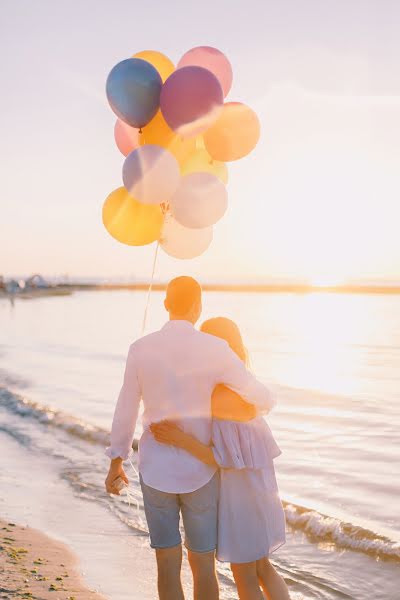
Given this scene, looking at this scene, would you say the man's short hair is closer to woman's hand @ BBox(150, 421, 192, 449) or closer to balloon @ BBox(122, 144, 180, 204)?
woman's hand @ BBox(150, 421, 192, 449)

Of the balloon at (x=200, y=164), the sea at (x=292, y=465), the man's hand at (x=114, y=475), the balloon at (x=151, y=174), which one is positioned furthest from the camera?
the sea at (x=292, y=465)

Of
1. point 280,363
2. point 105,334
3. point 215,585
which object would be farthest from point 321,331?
point 215,585

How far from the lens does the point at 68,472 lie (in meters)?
9.20

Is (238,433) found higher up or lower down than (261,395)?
lower down

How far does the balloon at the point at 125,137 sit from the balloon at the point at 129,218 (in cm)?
43

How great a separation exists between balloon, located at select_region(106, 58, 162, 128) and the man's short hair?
4.41ft

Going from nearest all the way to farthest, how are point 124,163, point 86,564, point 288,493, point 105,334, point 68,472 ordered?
point 124,163 < point 86,564 < point 288,493 < point 68,472 < point 105,334

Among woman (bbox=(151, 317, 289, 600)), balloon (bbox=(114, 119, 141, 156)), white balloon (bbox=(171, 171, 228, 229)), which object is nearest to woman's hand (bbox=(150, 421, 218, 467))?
woman (bbox=(151, 317, 289, 600))

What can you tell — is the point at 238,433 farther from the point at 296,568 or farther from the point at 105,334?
the point at 105,334

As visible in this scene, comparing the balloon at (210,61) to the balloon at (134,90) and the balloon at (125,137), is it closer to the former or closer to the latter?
the balloon at (134,90)

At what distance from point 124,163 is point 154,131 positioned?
0.35 m

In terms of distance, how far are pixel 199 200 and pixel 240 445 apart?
1.61 m

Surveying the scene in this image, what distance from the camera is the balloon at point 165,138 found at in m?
4.48

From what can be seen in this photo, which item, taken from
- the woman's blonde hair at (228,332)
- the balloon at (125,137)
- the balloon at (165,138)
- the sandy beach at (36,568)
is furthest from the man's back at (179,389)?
the sandy beach at (36,568)
